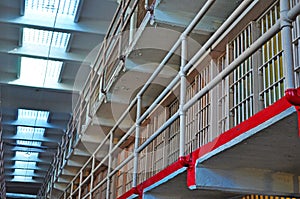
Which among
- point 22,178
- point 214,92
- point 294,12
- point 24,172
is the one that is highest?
point 24,172

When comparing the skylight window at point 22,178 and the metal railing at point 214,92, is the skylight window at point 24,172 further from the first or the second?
the metal railing at point 214,92

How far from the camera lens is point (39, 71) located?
30.7 ft

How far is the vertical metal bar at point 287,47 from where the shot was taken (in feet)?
5.44

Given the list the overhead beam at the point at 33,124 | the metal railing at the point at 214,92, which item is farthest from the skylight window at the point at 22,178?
the metal railing at the point at 214,92

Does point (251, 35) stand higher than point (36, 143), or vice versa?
point (36, 143)

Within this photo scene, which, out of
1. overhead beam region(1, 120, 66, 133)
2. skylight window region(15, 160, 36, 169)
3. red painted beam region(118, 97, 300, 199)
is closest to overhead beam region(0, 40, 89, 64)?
overhead beam region(1, 120, 66, 133)

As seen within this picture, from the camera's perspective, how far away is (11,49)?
26.5 ft

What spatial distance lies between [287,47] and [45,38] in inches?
276

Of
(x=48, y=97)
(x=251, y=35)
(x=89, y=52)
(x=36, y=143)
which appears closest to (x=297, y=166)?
(x=251, y=35)

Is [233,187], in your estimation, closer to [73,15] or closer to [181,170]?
[181,170]

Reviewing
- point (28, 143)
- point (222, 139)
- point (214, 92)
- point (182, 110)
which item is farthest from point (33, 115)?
point (222, 139)

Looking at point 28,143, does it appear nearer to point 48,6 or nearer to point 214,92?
point 48,6

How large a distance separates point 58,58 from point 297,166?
632 centimetres

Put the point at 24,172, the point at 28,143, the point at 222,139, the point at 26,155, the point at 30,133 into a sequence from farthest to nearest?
the point at 24,172 → the point at 26,155 → the point at 28,143 → the point at 30,133 → the point at 222,139
